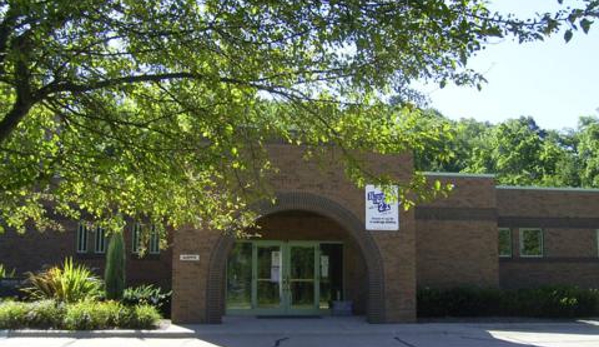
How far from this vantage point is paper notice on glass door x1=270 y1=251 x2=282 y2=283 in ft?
74.0

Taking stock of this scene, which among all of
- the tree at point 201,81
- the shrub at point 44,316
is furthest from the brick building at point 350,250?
the tree at point 201,81

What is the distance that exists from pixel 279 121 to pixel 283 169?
445 inches

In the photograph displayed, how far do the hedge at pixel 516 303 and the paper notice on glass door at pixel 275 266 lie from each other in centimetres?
469

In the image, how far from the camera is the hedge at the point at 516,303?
854 inches

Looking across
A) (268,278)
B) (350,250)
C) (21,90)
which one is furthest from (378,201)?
(21,90)

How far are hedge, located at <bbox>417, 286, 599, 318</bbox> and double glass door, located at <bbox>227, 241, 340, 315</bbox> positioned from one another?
12.4ft

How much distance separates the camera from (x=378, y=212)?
65.6 feet

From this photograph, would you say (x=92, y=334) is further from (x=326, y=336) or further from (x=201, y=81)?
(x=201, y=81)

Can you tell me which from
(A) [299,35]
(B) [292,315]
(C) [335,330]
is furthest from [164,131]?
(B) [292,315]

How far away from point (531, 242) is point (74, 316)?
57.4ft

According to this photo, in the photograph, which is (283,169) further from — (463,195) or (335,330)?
(463,195)

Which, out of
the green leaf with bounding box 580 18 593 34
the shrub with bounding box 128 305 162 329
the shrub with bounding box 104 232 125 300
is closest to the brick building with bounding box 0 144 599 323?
the shrub with bounding box 128 305 162 329

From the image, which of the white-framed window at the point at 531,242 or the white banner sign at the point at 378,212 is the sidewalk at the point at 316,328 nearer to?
the white banner sign at the point at 378,212

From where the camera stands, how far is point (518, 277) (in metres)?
26.3
